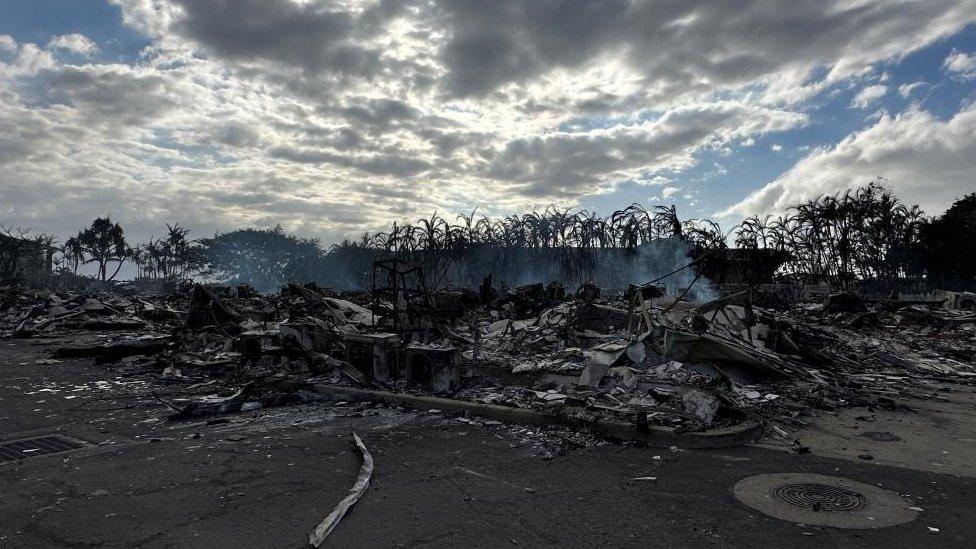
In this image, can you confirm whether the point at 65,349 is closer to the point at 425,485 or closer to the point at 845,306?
the point at 425,485

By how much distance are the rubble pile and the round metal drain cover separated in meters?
1.28

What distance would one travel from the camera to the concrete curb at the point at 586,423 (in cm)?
528

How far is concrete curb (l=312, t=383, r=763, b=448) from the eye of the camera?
5281mm

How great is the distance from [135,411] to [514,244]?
108 ft

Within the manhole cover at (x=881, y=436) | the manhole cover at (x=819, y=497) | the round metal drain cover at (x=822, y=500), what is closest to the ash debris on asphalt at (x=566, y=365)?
the manhole cover at (x=881, y=436)

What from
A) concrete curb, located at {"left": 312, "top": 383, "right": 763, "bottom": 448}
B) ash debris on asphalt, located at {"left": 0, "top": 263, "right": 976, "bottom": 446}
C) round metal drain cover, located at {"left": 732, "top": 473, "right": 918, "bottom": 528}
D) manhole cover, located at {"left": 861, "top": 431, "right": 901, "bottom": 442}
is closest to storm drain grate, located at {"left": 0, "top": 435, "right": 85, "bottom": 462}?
ash debris on asphalt, located at {"left": 0, "top": 263, "right": 976, "bottom": 446}

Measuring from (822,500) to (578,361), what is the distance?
7056mm

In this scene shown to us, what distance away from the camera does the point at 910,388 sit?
8.67 m

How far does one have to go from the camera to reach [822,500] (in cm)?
386

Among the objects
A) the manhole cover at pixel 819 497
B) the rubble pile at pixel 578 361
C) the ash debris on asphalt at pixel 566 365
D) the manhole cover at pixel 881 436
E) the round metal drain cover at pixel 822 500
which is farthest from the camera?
the rubble pile at pixel 578 361

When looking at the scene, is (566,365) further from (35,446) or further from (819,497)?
(35,446)

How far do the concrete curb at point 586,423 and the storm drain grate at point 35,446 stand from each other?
3490 millimetres

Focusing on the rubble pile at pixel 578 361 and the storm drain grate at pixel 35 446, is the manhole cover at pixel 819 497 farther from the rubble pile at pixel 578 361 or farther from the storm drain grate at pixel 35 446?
the storm drain grate at pixel 35 446

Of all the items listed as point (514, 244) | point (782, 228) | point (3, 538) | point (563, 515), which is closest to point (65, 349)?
point (3, 538)
